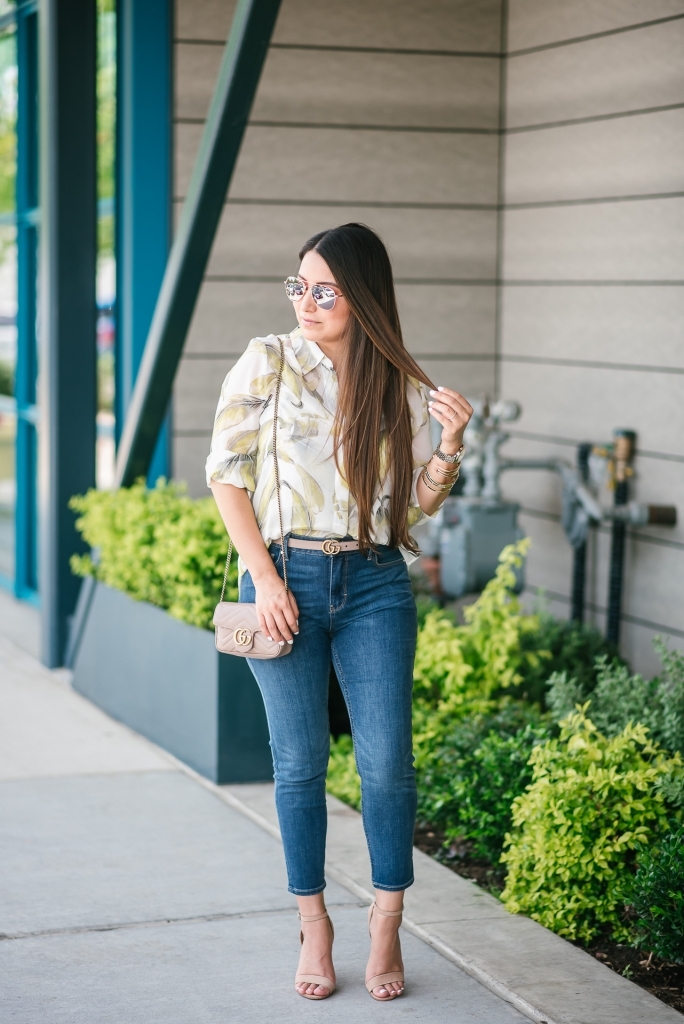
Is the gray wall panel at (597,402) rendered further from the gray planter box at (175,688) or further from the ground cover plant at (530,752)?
the gray planter box at (175,688)

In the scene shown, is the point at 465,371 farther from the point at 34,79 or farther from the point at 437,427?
the point at 34,79

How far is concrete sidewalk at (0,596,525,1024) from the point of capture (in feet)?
9.27

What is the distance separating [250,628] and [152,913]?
961 millimetres

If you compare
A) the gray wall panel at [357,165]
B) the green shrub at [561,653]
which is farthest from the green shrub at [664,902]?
the gray wall panel at [357,165]

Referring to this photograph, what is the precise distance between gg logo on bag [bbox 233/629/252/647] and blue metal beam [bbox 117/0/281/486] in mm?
2302

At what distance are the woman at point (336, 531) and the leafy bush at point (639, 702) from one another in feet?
3.69

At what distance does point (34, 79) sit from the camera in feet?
24.1

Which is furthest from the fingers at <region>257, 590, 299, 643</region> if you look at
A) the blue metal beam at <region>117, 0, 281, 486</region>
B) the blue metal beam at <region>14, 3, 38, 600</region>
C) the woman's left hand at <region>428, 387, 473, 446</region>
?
the blue metal beam at <region>14, 3, 38, 600</region>

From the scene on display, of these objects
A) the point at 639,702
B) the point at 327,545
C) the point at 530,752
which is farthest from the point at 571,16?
the point at 327,545

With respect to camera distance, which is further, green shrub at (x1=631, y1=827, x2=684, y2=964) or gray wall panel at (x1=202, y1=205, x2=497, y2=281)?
gray wall panel at (x1=202, y1=205, x2=497, y2=281)

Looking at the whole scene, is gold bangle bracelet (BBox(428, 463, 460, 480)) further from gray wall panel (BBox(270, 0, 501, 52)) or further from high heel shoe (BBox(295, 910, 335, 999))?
gray wall panel (BBox(270, 0, 501, 52))

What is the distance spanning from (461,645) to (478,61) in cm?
316

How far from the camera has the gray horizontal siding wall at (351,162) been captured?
611 centimetres

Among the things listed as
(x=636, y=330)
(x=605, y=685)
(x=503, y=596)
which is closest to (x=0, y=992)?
(x=605, y=685)
